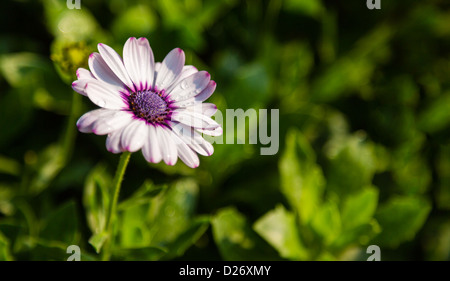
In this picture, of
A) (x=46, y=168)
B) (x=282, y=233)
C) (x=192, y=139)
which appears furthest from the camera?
(x=46, y=168)

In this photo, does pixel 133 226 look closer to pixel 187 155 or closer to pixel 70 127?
pixel 70 127

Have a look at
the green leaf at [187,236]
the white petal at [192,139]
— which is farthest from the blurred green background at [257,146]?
the white petal at [192,139]

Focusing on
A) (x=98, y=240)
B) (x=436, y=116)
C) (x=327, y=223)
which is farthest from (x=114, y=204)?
(x=436, y=116)

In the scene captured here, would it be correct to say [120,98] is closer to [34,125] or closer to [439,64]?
[34,125]

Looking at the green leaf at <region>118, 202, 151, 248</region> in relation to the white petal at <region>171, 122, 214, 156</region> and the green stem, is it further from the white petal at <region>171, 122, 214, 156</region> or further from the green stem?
the white petal at <region>171, 122, 214, 156</region>

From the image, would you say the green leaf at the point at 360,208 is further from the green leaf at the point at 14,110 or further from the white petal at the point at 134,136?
the green leaf at the point at 14,110

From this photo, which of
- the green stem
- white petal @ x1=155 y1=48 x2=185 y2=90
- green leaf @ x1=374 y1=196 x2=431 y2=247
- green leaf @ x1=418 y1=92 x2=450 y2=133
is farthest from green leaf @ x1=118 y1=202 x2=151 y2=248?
green leaf @ x1=418 y1=92 x2=450 y2=133

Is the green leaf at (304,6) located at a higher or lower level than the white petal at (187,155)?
higher
